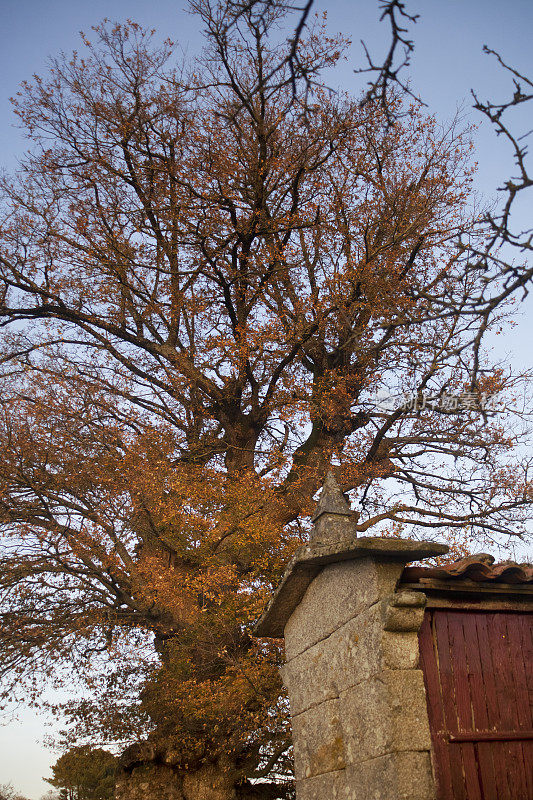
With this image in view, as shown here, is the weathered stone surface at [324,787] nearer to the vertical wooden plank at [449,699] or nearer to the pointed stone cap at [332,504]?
the vertical wooden plank at [449,699]

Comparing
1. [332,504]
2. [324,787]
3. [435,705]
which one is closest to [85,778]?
[324,787]

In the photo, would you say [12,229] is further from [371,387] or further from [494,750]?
[494,750]

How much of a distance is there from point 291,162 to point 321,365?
18.2 ft

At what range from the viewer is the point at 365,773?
5.92 metres

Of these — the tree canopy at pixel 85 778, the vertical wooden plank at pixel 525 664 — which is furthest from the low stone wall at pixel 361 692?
the tree canopy at pixel 85 778

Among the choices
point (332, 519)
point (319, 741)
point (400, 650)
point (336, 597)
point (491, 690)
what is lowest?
point (319, 741)

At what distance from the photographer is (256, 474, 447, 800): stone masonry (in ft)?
18.5

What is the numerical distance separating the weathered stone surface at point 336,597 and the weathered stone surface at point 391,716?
703mm

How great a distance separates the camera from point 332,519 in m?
7.55

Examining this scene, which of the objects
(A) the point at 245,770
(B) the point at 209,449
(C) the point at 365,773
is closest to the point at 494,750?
(C) the point at 365,773

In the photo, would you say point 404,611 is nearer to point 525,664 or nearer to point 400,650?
point 400,650

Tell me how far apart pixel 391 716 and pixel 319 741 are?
5.22ft

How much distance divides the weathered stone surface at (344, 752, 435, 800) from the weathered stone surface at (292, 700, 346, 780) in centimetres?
70

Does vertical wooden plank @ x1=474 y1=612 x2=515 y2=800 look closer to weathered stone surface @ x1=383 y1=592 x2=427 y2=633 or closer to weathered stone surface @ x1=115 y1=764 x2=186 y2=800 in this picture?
weathered stone surface @ x1=383 y1=592 x2=427 y2=633
